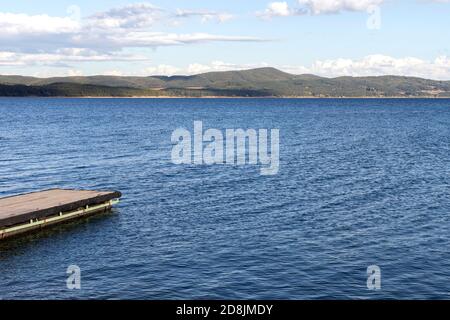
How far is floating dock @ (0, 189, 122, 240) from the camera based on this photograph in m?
42.9

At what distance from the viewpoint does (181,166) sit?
77.6 meters

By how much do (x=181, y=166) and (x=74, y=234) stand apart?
35.1m

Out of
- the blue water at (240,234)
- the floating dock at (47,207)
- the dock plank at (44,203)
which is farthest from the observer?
the dock plank at (44,203)

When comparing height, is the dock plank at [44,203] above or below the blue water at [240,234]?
above

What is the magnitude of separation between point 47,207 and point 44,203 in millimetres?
2208

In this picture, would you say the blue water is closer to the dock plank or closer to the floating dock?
the floating dock

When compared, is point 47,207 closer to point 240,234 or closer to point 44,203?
point 44,203

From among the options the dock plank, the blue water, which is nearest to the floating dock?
the dock plank

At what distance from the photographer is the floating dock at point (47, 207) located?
42.9m

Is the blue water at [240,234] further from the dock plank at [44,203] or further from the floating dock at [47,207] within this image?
the dock plank at [44,203]

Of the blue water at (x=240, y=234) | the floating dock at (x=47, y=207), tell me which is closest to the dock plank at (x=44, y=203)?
the floating dock at (x=47, y=207)
